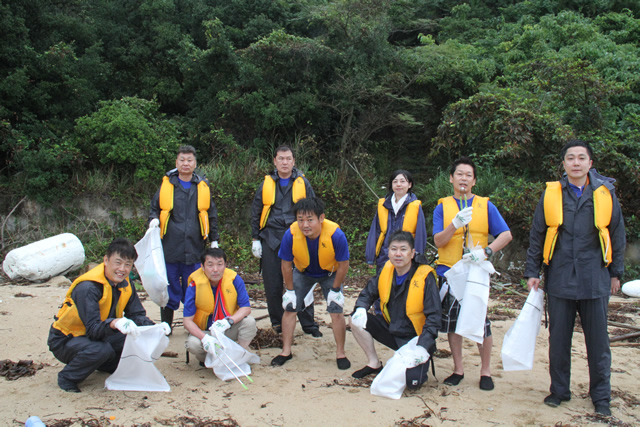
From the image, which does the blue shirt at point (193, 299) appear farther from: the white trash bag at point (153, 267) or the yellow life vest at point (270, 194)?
the yellow life vest at point (270, 194)

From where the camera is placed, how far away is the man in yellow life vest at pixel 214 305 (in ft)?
13.8

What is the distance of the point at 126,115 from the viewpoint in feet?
31.0

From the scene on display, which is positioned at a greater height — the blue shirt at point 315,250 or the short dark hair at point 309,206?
the short dark hair at point 309,206

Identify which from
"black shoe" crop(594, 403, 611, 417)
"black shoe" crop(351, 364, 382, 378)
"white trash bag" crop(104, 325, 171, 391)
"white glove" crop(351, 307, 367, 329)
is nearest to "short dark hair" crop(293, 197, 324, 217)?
"white glove" crop(351, 307, 367, 329)

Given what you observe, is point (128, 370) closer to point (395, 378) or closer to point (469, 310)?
point (395, 378)

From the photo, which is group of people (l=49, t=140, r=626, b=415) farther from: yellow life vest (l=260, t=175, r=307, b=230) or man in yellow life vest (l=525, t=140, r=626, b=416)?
yellow life vest (l=260, t=175, r=307, b=230)

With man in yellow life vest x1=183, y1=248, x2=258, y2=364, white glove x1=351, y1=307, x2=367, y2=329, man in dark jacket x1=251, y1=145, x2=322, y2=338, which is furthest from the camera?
man in dark jacket x1=251, y1=145, x2=322, y2=338

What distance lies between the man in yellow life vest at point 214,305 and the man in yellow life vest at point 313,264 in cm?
36

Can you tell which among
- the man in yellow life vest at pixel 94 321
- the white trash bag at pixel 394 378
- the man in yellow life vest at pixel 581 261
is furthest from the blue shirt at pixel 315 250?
the man in yellow life vest at pixel 581 261

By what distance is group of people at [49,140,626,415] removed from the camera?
3.62 meters

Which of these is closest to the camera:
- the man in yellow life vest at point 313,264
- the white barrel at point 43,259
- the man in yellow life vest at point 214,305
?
the man in yellow life vest at point 214,305

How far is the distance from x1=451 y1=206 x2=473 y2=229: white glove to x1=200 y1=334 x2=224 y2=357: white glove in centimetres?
195

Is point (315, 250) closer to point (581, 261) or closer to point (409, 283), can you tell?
point (409, 283)

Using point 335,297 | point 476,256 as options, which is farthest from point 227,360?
point 476,256
